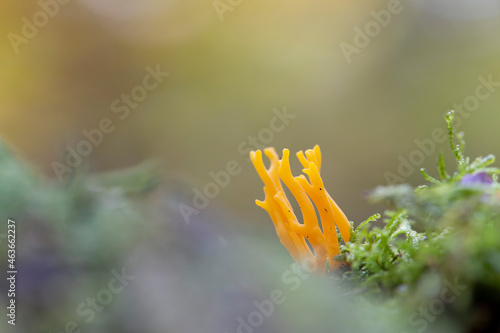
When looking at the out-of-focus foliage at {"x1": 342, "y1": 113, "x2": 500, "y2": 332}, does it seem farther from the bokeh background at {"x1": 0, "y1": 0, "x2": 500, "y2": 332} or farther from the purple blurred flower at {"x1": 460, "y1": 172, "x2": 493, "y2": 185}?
the bokeh background at {"x1": 0, "y1": 0, "x2": 500, "y2": 332}

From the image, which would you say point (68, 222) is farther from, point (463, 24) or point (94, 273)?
point (463, 24)

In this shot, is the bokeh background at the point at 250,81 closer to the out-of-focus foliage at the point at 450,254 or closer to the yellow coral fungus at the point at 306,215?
the yellow coral fungus at the point at 306,215

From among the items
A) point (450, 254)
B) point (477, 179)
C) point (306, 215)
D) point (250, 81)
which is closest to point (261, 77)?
point (250, 81)

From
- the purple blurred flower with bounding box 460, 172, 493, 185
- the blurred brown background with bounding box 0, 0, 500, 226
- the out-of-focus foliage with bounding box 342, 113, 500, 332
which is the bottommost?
the out-of-focus foliage with bounding box 342, 113, 500, 332

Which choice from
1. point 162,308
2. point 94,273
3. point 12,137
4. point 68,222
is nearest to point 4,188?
point 68,222

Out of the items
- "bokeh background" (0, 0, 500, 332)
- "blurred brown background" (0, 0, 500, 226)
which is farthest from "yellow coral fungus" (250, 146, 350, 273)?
"blurred brown background" (0, 0, 500, 226)

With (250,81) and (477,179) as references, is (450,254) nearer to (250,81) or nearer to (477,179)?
(477,179)
